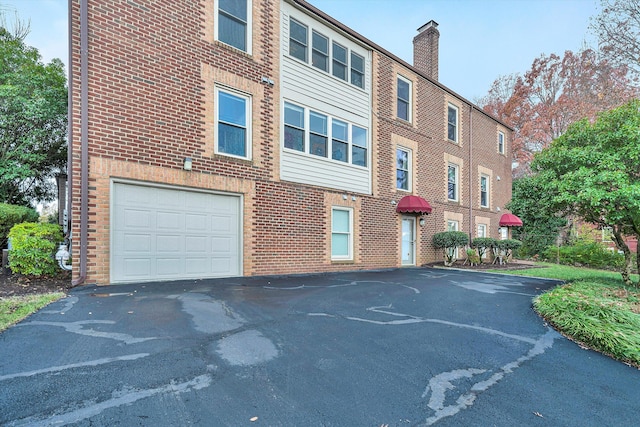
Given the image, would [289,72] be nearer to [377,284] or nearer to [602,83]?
[377,284]

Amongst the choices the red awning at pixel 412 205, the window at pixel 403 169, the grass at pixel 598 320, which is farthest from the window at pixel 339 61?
the grass at pixel 598 320

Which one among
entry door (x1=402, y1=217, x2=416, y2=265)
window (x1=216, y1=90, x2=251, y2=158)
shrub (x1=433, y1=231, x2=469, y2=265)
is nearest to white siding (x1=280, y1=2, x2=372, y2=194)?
window (x1=216, y1=90, x2=251, y2=158)

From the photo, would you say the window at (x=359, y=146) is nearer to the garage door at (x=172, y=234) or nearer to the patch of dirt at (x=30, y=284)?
the garage door at (x=172, y=234)

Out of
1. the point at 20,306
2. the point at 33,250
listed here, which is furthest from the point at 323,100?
the point at 20,306

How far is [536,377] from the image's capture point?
267 cm

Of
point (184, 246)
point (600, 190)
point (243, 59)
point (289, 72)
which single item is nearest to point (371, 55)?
point (289, 72)

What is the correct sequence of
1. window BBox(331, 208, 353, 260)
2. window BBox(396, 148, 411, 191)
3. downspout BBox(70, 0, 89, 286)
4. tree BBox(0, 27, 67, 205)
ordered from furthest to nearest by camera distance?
window BBox(396, 148, 411, 191) → window BBox(331, 208, 353, 260) → tree BBox(0, 27, 67, 205) → downspout BBox(70, 0, 89, 286)

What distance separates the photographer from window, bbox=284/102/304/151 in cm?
862

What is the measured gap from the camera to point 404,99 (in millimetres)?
12117

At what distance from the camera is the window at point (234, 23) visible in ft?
24.7

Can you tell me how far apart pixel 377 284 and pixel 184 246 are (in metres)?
4.60

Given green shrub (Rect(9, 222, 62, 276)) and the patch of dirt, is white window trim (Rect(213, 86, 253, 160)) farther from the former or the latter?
the patch of dirt

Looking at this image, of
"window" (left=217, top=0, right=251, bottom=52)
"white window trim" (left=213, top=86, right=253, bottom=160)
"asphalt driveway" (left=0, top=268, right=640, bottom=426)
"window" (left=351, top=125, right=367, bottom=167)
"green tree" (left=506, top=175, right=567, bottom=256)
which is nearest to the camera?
"asphalt driveway" (left=0, top=268, right=640, bottom=426)

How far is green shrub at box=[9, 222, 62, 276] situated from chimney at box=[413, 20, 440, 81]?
15.2m
